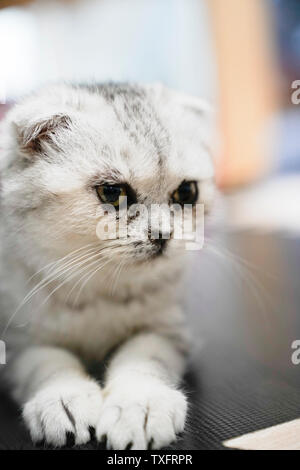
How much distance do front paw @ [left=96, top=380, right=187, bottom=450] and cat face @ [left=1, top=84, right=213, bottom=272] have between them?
0.74 feet

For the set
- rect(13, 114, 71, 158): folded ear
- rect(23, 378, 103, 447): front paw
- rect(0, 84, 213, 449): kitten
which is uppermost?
rect(13, 114, 71, 158): folded ear

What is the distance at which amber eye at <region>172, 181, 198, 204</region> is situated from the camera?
877 millimetres

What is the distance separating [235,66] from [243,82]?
0.43 ft

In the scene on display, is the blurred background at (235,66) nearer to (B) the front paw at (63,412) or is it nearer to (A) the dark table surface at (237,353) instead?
(A) the dark table surface at (237,353)

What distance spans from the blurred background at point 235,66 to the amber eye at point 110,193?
1.53m

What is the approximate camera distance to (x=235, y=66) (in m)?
3.51

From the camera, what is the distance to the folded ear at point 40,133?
833mm

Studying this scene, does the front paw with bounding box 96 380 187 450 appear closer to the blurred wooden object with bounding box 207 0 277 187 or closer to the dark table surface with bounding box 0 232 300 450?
the dark table surface with bounding box 0 232 300 450

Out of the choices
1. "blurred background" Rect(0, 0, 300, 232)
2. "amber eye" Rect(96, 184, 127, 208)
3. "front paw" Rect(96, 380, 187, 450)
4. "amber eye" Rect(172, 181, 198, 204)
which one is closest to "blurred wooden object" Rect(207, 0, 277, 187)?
"blurred background" Rect(0, 0, 300, 232)

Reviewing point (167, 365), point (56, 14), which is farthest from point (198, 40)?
point (167, 365)

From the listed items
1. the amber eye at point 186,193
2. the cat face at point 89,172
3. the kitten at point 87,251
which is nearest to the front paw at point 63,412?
the kitten at point 87,251

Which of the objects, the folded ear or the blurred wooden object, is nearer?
the folded ear

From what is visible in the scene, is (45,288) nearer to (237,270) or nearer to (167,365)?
(167,365)
